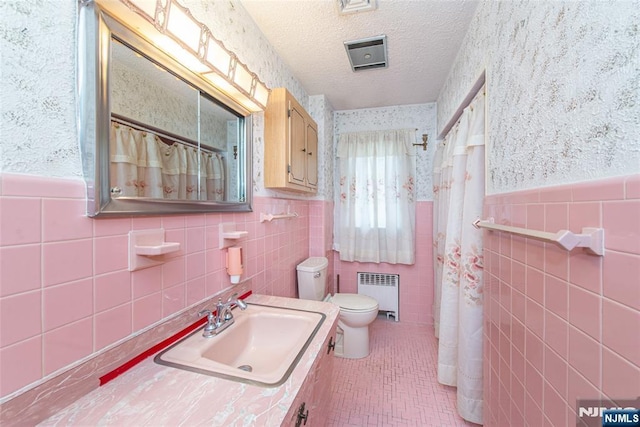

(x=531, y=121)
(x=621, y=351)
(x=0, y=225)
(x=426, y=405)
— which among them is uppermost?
(x=531, y=121)

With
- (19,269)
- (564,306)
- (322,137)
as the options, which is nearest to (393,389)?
(564,306)

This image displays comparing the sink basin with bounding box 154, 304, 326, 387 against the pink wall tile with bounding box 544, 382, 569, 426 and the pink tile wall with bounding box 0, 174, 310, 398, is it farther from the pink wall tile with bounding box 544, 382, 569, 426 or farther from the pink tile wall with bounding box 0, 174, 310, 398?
the pink wall tile with bounding box 544, 382, 569, 426

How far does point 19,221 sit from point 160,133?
1.59 feet

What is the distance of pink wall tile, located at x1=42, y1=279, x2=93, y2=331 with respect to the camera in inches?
22.2

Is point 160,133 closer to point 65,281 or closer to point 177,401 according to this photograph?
point 65,281

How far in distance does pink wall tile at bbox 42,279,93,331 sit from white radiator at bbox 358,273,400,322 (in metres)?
2.43

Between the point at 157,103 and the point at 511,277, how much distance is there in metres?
1.48

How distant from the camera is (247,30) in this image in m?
1.41

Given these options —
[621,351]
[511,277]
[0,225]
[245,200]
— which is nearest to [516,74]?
[511,277]

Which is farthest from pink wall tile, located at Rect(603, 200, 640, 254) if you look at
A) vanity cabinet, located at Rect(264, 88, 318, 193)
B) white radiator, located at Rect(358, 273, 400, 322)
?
white radiator, located at Rect(358, 273, 400, 322)

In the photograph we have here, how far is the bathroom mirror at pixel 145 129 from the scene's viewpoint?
64 cm

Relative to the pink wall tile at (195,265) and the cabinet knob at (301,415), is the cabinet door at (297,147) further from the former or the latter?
the cabinet knob at (301,415)

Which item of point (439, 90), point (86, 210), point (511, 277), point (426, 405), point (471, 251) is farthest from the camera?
point (439, 90)

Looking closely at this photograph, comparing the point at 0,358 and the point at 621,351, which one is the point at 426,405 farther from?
the point at 0,358
